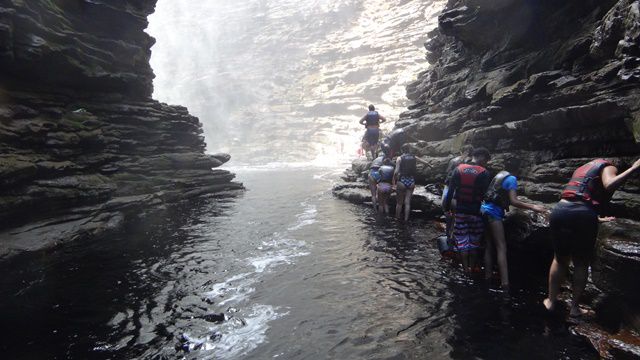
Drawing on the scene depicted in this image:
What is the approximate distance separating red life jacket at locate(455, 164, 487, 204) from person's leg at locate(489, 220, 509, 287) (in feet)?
1.95

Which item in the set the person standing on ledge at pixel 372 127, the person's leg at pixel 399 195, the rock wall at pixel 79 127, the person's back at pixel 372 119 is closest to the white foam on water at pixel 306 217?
the person's leg at pixel 399 195

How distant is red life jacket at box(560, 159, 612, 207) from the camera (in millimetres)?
5500

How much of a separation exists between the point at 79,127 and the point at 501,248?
15.9 m

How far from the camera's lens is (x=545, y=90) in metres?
10.3

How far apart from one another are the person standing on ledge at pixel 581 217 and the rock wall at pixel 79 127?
40.8 ft

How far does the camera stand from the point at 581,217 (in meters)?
5.45

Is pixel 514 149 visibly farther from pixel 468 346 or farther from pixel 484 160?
pixel 468 346

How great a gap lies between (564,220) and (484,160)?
2.40 meters

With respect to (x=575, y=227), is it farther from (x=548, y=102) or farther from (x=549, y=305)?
(x=548, y=102)

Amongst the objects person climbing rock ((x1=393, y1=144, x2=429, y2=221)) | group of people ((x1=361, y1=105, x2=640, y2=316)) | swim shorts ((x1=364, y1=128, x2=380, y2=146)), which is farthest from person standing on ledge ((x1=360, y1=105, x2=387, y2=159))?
group of people ((x1=361, y1=105, x2=640, y2=316))

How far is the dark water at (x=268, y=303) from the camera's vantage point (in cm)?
551

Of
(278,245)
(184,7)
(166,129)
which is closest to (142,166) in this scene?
(166,129)

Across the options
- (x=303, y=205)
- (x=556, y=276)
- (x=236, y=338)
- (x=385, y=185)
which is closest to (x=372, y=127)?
(x=303, y=205)

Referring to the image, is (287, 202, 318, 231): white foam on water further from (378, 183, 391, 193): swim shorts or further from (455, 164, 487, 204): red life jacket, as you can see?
(455, 164, 487, 204): red life jacket
